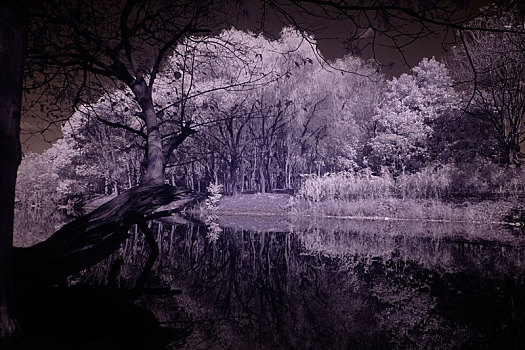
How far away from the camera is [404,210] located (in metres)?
17.7

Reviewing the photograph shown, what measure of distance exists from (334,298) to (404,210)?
1599 centimetres

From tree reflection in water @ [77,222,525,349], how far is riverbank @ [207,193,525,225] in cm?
1112

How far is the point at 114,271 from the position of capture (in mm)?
4160

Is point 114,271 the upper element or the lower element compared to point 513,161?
lower

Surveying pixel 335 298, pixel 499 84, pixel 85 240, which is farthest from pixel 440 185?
pixel 85 240

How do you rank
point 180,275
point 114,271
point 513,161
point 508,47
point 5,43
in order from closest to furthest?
1. point 5,43
2. point 114,271
3. point 180,275
4. point 508,47
5. point 513,161

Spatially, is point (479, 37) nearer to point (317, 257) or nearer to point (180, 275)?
point (317, 257)

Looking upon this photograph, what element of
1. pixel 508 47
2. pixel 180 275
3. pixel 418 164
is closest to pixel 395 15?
pixel 180 275

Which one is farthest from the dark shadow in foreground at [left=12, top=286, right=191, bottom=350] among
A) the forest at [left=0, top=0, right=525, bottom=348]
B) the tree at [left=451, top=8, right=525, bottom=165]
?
the tree at [left=451, top=8, right=525, bottom=165]

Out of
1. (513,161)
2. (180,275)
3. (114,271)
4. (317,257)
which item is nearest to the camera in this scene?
(114,271)

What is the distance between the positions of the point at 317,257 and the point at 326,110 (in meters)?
26.5

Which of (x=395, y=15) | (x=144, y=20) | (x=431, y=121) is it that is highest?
(x=431, y=121)

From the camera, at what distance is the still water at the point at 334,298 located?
248 centimetres

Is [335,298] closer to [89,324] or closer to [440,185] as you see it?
[89,324]
